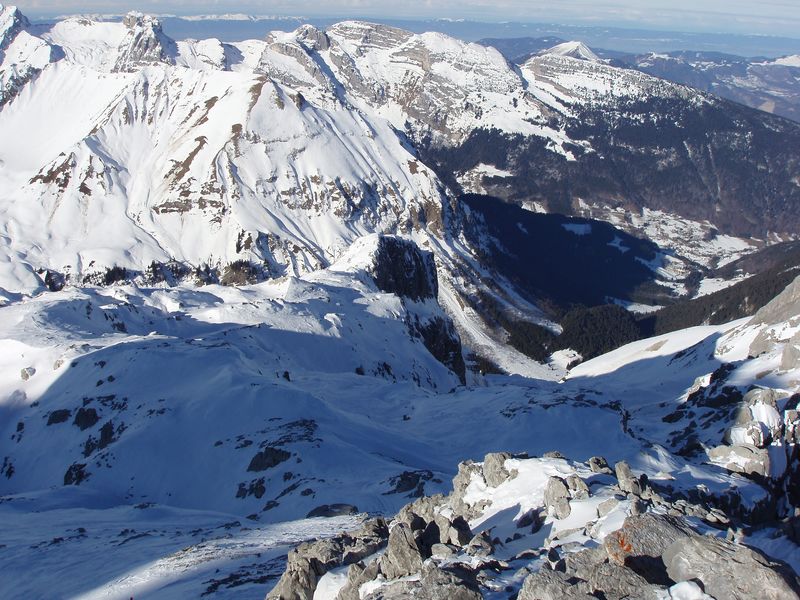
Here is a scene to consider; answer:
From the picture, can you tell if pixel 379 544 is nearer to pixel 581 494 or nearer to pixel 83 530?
pixel 581 494

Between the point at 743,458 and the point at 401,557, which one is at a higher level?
the point at 401,557

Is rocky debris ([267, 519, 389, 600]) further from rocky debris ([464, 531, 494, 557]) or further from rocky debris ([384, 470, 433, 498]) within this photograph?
rocky debris ([384, 470, 433, 498])

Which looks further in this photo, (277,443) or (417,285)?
(417,285)

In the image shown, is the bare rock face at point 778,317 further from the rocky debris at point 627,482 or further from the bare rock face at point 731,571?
the bare rock face at point 731,571

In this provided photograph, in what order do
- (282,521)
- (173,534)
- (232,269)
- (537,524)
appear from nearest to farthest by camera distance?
1. (537,524)
2. (173,534)
3. (282,521)
4. (232,269)

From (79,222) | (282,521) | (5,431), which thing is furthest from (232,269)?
(282,521)

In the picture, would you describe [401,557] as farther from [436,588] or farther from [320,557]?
[320,557]

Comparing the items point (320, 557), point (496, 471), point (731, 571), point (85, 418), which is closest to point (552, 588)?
point (731, 571)
